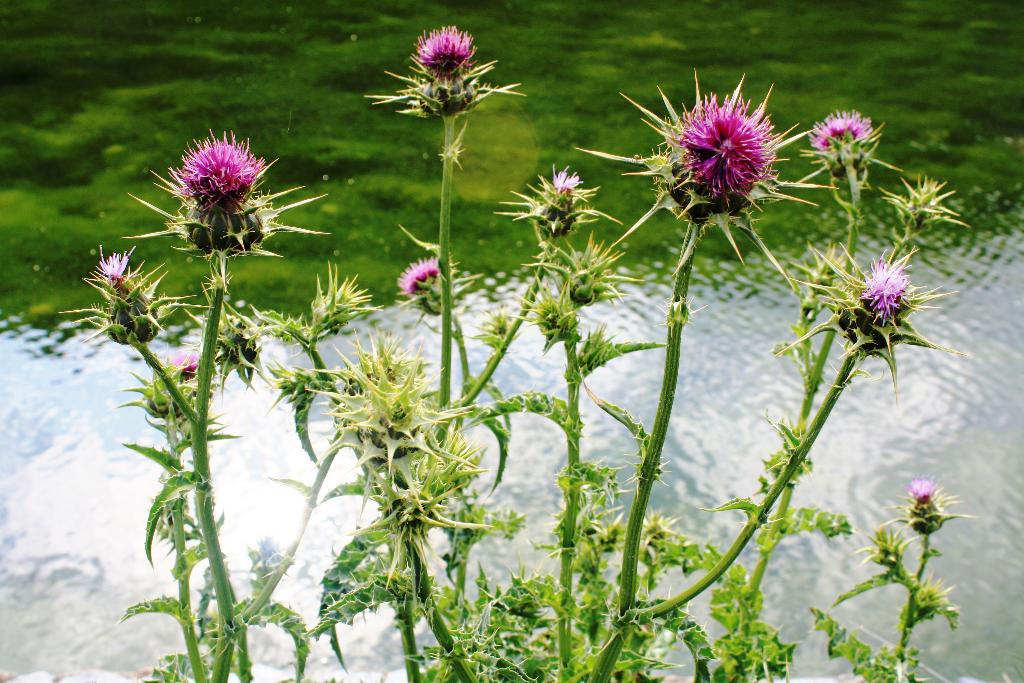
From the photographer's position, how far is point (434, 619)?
4.79ft

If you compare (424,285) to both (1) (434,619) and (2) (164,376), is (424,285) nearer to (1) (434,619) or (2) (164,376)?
(2) (164,376)

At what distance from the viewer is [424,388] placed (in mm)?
1514

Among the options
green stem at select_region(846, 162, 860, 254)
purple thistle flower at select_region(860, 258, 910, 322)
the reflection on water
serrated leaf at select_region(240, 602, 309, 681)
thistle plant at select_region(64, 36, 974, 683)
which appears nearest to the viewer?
thistle plant at select_region(64, 36, 974, 683)

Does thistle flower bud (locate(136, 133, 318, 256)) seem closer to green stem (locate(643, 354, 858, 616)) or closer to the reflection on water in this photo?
green stem (locate(643, 354, 858, 616))

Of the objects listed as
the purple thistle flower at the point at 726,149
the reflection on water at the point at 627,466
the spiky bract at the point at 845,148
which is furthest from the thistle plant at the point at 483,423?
the reflection on water at the point at 627,466

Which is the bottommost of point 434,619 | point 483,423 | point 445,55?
point 434,619

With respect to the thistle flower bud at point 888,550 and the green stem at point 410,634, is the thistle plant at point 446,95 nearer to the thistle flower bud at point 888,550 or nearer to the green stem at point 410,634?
the green stem at point 410,634

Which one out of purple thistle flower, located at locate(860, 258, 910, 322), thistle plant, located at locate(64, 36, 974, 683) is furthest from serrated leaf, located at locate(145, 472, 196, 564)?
purple thistle flower, located at locate(860, 258, 910, 322)

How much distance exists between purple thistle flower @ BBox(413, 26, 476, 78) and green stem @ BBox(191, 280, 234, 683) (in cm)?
89

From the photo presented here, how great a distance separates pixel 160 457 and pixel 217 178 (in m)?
0.50

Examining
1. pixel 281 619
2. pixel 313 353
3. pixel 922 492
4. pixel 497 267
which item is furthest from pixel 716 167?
pixel 497 267

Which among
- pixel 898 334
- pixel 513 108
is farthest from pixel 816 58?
pixel 898 334

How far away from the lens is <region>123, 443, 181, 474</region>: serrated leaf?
61.7 inches

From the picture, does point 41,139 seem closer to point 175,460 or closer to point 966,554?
point 175,460
